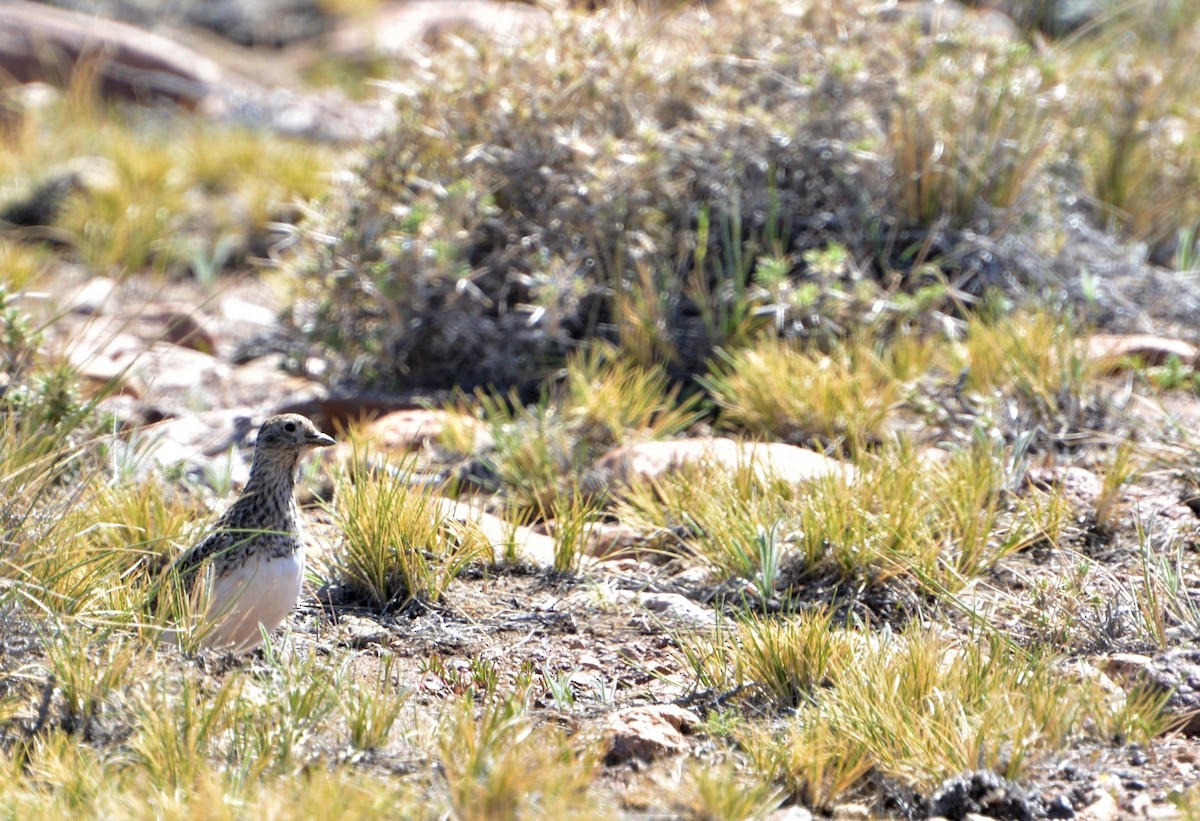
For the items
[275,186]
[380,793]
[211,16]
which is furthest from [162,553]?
[211,16]

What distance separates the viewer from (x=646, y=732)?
3.70 meters

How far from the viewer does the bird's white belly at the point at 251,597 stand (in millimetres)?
4074

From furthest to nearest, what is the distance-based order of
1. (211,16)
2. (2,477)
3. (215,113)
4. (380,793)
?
(211,16) → (215,113) → (2,477) → (380,793)

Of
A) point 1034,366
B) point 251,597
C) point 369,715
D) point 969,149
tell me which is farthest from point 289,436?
point 969,149

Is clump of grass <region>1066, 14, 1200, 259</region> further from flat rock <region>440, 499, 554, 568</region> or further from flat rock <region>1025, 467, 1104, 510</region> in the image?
flat rock <region>440, 499, 554, 568</region>

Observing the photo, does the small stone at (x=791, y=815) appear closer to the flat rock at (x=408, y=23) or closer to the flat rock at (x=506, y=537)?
the flat rock at (x=506, y=537)

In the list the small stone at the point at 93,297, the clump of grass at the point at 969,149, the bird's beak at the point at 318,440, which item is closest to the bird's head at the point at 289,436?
the bird's beak at the point at 318,440

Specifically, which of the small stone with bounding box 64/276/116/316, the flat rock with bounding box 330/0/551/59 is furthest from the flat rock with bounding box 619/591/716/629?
the flat rock with bounding box 330/0/551/59

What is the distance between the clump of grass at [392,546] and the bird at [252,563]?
0.22 m

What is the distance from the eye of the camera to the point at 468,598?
187 inches

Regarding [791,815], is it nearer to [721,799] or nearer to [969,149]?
[721,799]

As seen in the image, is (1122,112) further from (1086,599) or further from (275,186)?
(275,186)

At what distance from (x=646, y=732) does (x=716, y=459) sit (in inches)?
60.9

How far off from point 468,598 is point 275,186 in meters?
5.26
